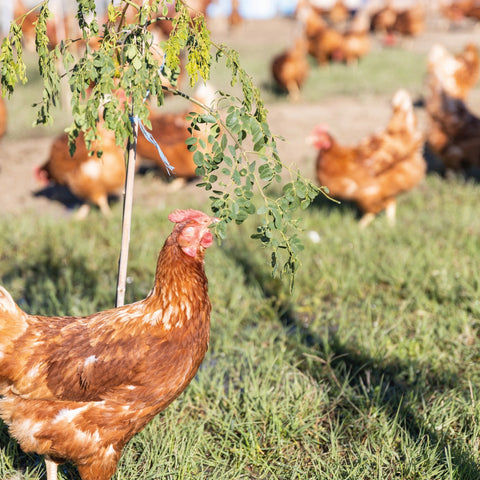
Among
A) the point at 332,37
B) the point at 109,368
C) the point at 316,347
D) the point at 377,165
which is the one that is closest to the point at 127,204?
the point at 109,368

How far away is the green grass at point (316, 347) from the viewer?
2.39 meters

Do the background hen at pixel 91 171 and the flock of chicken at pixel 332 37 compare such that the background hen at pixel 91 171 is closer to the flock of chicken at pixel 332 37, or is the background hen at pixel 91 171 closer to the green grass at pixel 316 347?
the green grass at pixel 316 347

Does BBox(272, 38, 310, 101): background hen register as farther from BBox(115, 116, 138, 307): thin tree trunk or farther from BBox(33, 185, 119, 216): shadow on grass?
BBox(115, 116, 138, 307): thin tree trunk

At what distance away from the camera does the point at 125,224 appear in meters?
2.29

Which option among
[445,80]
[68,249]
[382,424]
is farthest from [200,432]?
[445,80]

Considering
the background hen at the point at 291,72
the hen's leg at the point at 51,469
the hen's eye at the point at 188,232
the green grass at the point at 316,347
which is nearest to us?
the hen's eye at the point at 188,232

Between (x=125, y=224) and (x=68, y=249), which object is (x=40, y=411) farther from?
(x=68, y=249)

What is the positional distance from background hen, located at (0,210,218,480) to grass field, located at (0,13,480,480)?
1.26 ft

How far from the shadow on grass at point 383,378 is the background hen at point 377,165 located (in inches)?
86.1

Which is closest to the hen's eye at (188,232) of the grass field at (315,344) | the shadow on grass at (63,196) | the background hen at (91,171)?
the grass field at (315,344)

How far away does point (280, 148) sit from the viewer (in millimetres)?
8305

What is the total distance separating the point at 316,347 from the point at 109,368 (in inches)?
60.4

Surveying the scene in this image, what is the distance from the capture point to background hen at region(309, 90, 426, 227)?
530cm

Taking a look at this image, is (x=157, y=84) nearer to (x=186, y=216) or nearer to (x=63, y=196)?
(x=186, y=216)
